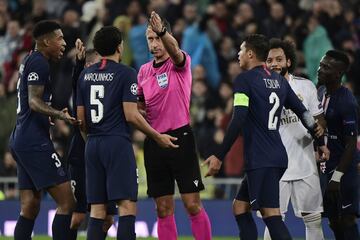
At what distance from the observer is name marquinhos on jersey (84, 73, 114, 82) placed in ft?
35.8

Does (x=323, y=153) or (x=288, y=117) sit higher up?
(x=288, y=117)

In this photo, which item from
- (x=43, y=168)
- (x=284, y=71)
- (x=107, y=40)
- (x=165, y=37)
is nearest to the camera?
(x=107, y=40)

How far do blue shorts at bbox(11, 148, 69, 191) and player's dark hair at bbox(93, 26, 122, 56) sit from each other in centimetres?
126

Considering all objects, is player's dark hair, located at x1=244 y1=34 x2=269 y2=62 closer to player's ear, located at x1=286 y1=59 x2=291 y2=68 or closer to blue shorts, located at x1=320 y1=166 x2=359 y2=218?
player's ear, located at x1=286 y1=59 x2=291 y2=68

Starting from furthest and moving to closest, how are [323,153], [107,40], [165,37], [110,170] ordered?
[323,153], [165,37], [107,40], [110,170]

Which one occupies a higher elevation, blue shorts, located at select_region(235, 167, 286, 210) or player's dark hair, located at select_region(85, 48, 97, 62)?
player's dark hair, located at select_region(85, 48, 97, 62)

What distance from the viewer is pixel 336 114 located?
39.7ft

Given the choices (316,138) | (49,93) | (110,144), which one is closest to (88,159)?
(110,144)

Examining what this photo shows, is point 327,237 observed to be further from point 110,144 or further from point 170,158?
point 110,144

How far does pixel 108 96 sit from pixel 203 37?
28.4ft

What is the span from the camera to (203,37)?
1941 centimetres

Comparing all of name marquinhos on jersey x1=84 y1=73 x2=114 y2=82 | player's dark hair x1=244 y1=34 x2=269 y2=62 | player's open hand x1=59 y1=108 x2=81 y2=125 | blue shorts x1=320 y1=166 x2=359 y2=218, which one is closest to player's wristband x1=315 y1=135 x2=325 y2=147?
blue shorts x1=320 y1=166 x2=359 y2=218

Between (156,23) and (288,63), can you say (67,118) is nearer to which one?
(156,23)

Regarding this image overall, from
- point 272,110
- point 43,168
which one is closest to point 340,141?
Result: point 272,110
